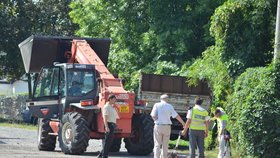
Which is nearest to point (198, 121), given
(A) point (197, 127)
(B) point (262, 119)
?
(A) point (197, 127)

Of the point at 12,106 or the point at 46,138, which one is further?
the point at 12,106

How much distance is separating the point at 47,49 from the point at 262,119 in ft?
25.6

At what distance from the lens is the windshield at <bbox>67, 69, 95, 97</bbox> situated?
25594 millimetres

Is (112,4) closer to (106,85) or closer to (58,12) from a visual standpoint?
(106,85)

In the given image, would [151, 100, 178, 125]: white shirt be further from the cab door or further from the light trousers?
the cab door

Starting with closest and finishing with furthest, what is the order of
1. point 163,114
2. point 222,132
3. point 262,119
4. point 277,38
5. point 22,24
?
point 163,114
point 222,132
point 262,119
point 277,38
point 22,24

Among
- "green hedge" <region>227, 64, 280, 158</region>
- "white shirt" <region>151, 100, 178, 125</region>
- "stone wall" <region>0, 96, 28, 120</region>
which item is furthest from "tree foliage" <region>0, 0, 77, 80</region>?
"white shirt" <region>151, 100, 178, 125</region>

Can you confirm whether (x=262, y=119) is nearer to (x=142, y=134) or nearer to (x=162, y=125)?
(x=162, y=125)

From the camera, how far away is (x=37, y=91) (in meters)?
27.4

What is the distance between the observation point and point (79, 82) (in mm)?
25656

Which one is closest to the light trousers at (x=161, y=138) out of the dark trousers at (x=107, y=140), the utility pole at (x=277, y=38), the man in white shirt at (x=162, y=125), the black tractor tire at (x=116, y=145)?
the man in white shirt at (x=162, y=125)

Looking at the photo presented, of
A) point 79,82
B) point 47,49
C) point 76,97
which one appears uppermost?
point 47,49

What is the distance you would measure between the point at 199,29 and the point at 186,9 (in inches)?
40.9

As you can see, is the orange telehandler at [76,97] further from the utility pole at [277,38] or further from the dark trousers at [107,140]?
the utility pole at [277,38]
